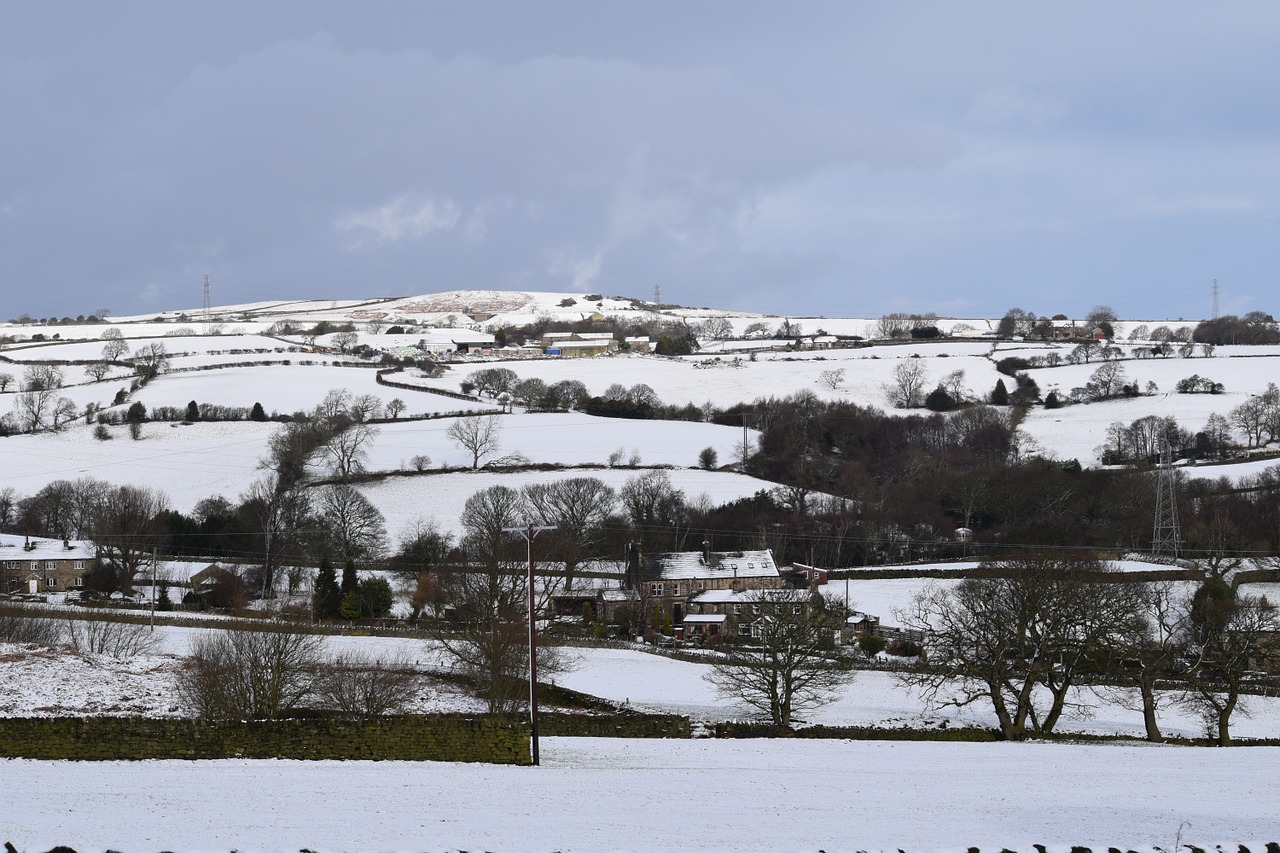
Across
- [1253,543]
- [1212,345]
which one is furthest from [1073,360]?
[1253,543]

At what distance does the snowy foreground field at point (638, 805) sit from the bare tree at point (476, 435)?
233 ft

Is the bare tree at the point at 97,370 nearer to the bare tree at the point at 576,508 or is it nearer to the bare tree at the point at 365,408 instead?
the bare tree at the point at 365,408

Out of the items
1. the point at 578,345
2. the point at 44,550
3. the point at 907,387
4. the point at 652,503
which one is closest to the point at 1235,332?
the point at 907,387

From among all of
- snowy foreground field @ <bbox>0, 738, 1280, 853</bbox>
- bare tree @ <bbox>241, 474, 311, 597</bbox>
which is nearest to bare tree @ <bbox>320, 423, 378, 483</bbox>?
bare tree @ <bbox>241, 474, 311, 597</bbox>

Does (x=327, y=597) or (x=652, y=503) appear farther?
(x=652, y=503)

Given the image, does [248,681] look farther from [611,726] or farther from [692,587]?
[692,587]

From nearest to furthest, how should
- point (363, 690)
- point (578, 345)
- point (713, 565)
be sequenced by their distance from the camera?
1. point (363, 690)
2. point (713, 565)
3. point (578, 345)

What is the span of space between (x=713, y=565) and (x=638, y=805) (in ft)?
187

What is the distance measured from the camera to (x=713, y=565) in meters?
78.1

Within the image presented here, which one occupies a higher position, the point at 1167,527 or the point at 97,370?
the point at 97,370

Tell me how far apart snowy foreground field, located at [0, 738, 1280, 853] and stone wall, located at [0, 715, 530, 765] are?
102cm

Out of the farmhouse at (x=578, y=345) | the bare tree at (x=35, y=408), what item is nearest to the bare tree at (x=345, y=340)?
the farmhouse at (x=578, y=345)

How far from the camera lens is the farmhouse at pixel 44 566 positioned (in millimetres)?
72062

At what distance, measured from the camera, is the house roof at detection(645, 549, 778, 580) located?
253 feet
